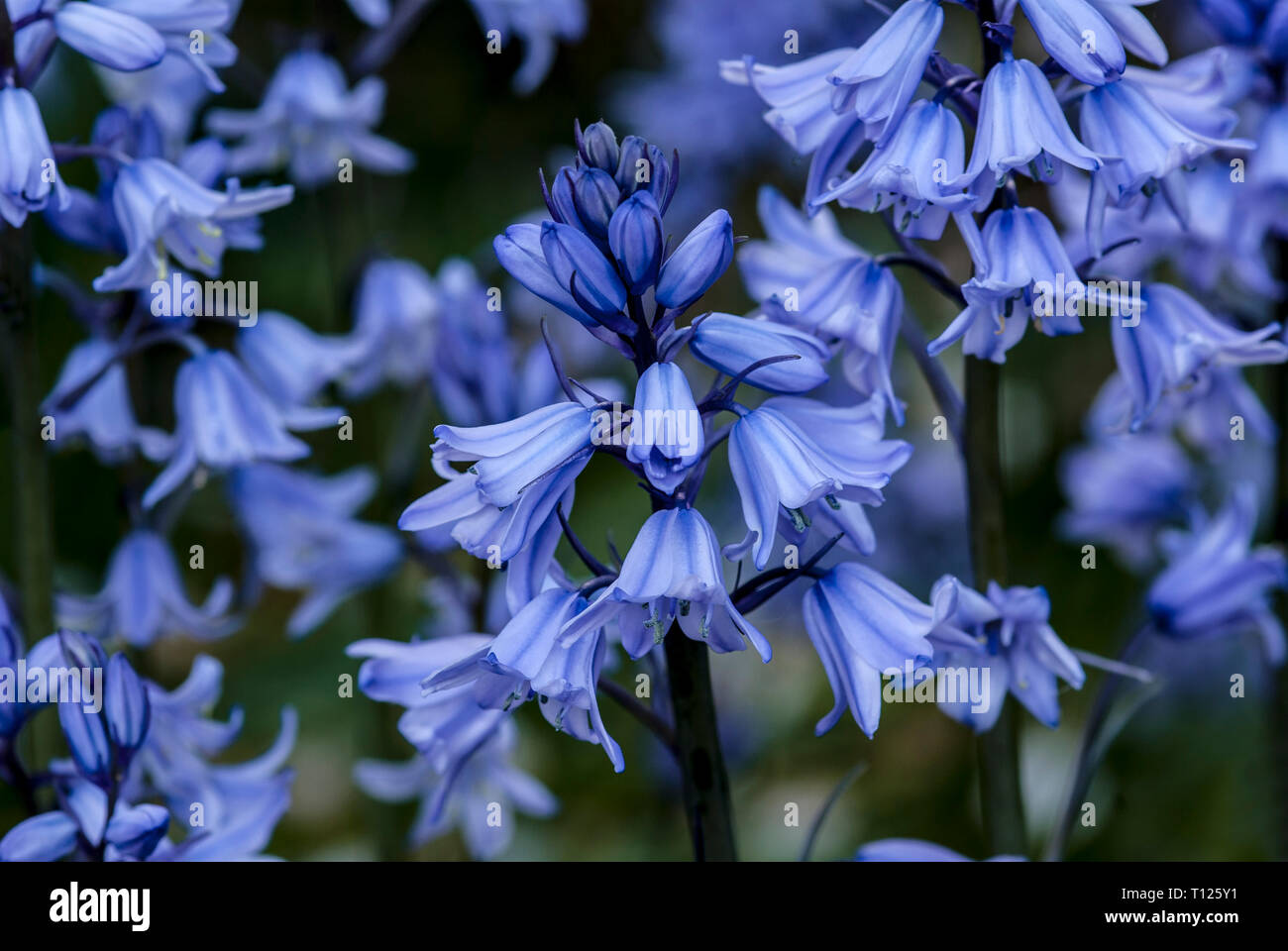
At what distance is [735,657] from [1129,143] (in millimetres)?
2084

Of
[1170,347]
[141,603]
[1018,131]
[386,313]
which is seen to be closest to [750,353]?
[1018,131]

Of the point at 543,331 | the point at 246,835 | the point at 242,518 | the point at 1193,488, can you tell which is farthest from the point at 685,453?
the point at 1193,488

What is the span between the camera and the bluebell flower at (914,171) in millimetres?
1640

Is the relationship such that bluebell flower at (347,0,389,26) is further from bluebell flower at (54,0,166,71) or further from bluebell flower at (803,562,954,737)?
bluebell flower at (803,562,954,737)

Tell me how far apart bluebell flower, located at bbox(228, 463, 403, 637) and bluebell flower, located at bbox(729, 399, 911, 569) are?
1396mm

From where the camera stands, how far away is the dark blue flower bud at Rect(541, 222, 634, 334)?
4.85ft

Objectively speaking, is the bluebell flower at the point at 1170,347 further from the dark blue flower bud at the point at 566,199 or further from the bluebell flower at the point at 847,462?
the dark blue flower bud at the point at 566,199

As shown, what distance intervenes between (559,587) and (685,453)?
0.86ft

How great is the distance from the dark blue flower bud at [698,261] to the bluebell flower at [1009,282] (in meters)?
0.32

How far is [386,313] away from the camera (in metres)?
2.86

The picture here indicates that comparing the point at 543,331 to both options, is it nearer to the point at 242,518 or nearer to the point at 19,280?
the point at 19,280

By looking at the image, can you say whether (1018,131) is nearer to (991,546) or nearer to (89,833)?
(991,546)

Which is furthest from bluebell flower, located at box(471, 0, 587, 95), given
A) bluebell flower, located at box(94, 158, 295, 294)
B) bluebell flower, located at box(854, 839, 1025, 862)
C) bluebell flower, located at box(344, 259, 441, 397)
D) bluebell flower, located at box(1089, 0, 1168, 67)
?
bluebell flower, located at box(854, 839, 1025, 862)
